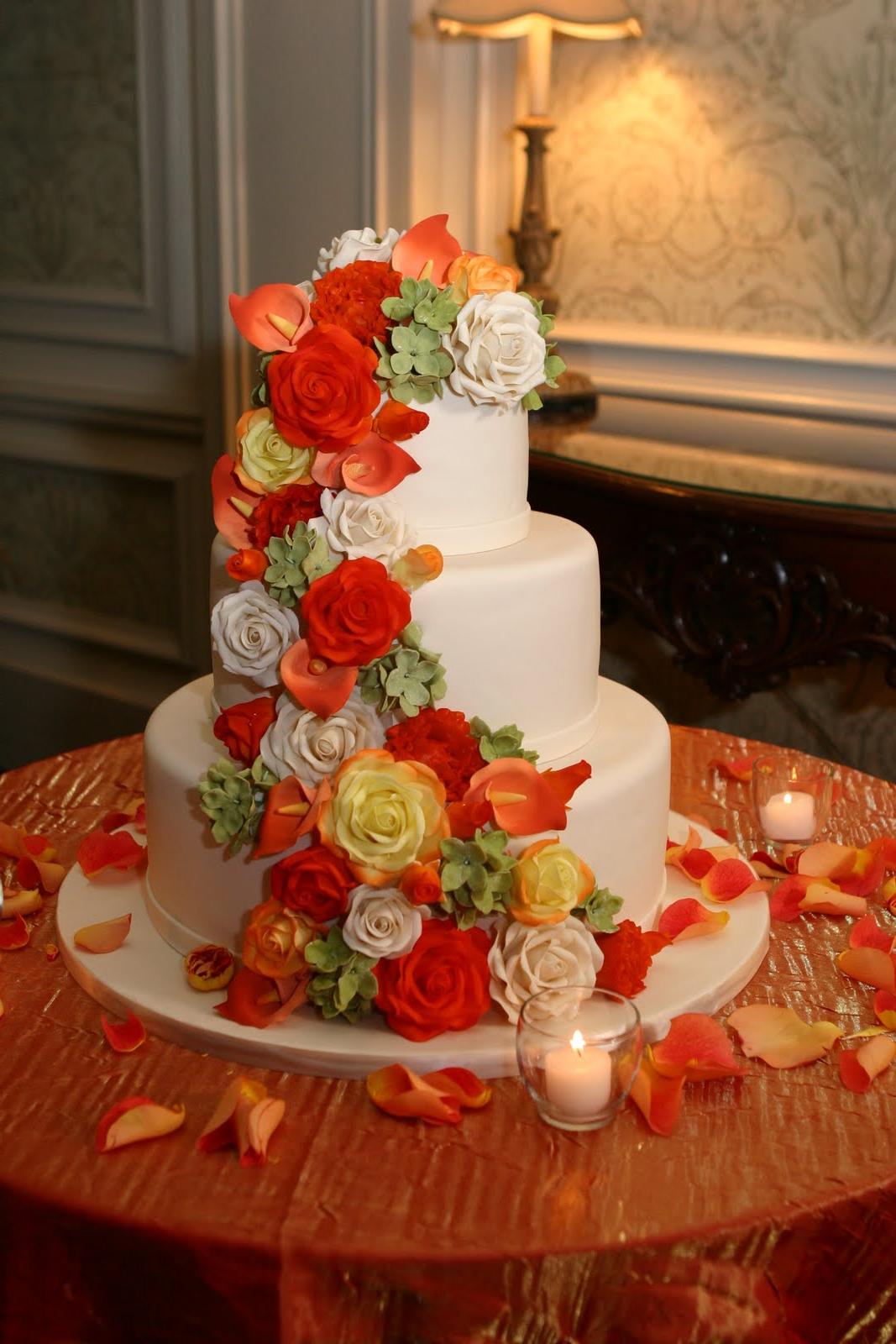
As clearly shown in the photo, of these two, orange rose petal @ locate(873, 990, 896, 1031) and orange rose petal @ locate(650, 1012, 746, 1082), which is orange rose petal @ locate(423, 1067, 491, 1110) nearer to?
orange rose petal @ locate(650, 1012, 746, 1082)

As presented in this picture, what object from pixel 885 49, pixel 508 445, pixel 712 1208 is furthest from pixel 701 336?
pixel 712 1208

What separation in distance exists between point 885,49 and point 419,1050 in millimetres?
2185

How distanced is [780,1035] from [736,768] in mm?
750

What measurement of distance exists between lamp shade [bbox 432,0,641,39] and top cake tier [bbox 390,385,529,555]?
141cm

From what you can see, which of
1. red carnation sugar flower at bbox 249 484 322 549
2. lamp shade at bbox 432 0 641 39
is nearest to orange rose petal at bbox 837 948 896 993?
red carnation sugar flower at bbox 249 484 322 549

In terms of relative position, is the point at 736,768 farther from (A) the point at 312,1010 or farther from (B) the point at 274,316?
(B) the point at 274,316

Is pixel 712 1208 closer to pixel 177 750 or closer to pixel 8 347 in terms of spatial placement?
pixel 177 750

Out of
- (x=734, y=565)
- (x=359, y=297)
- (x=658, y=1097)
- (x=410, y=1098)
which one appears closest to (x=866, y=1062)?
(x=658, y=1097)

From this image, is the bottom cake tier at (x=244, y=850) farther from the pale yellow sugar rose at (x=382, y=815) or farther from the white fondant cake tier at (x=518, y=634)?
the pale yellow sugar rose at (x=382, y=815)

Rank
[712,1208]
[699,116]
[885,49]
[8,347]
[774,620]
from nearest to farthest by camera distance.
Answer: [712,1208]
[774,620]
[885,49]
[699,116]
[8,347]

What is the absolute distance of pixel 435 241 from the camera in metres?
1.34

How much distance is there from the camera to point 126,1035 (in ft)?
4.20

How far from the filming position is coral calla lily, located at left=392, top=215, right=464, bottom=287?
1343mm

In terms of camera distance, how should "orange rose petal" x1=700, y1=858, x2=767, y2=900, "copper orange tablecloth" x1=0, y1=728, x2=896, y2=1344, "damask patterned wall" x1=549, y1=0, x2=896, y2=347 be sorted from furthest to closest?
"damask patterned wall" x1=549, y1=0, x2=896, y2=347 → "orange rose petal" x1=700, y1=858, x2=767, y2=900 → "copper orange tablecloth" x1=0, y1=728, x2=896, y2=1344
